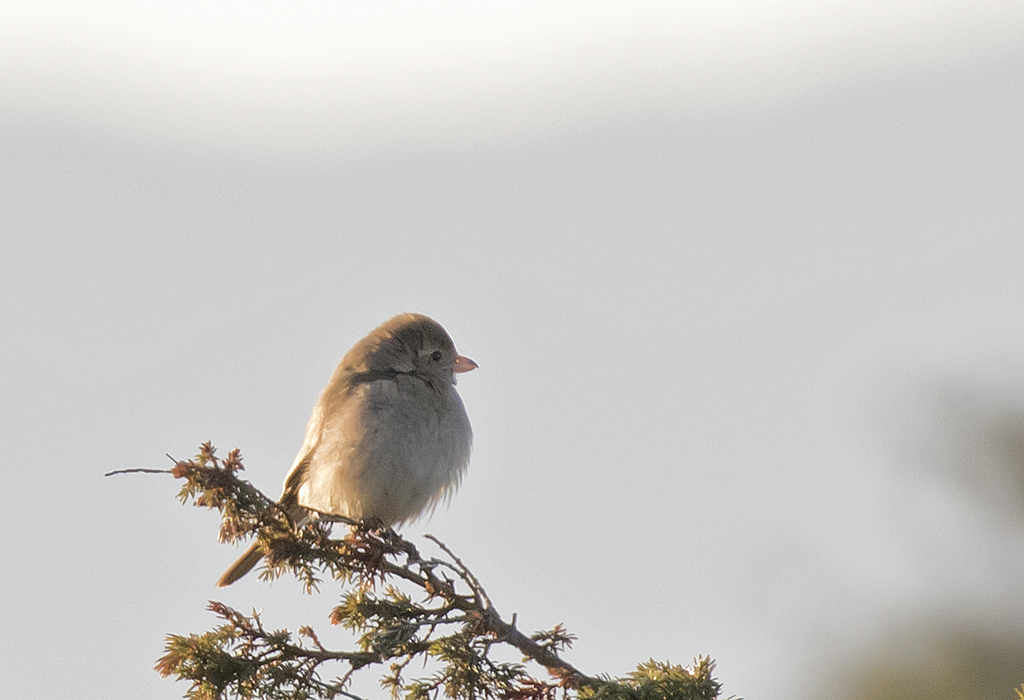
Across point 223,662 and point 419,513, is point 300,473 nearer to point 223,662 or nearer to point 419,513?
point 419,513

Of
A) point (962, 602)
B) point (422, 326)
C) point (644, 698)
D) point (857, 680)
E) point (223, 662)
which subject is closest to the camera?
point (644, 698)

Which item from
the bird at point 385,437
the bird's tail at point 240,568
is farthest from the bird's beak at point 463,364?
the bird's tail at point 240,568

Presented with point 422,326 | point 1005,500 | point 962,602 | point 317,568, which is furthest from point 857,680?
point 317,568

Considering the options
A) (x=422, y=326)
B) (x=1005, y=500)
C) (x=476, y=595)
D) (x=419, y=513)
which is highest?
(x=1005, y=500)

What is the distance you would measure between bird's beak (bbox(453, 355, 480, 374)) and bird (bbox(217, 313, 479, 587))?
4cm

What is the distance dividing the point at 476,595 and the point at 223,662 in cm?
89

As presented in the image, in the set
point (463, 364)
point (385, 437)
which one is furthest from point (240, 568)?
point (463, 364)

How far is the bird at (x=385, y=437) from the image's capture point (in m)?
6.23

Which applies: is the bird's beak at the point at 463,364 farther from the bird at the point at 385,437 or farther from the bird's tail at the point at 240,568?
the bird's tail at the point at 240,568

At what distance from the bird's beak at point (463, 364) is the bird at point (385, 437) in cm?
4

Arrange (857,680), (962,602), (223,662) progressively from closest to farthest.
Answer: (223,662)
(857,680)
(962,602)

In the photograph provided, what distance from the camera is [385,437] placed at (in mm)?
6254

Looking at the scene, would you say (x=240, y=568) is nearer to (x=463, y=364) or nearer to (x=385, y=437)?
(x=385, y=437)

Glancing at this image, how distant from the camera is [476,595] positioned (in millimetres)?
4367
